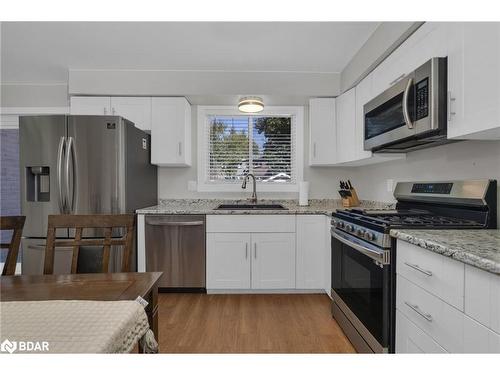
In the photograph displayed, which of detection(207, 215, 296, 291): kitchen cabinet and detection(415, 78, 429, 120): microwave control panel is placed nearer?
detection(415, 78, 429, 120): microwave control panel

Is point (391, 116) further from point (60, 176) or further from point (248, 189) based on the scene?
point (60, 176)

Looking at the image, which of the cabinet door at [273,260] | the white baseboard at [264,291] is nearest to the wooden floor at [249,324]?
the white baseboard at [264,291]

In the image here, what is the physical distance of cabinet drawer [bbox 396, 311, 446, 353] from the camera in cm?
114

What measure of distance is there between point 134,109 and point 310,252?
7.79ft

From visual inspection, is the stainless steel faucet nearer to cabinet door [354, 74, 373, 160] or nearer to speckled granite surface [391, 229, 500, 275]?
cabinet door [354, 74, 373, 160]

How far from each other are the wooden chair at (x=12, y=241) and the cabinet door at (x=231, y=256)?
5.00 ft

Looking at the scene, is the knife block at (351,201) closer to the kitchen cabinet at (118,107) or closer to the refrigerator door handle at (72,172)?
the kitchen cabinet at (118,107)

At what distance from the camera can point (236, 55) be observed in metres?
2.62

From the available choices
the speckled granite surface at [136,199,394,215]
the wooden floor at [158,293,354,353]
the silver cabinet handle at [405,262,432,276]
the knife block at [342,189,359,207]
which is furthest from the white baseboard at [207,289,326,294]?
the silver cabinet handle at [405,262,432,276]

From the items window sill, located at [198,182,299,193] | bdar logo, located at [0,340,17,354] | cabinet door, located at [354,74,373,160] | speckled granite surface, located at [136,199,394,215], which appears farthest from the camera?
window sill, located at [198,182,299,193]

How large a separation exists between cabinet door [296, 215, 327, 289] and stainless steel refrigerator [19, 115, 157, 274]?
1.67m

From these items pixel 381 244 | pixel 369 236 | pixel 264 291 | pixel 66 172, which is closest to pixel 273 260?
pixel 264 291

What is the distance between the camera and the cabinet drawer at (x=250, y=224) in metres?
2.70
